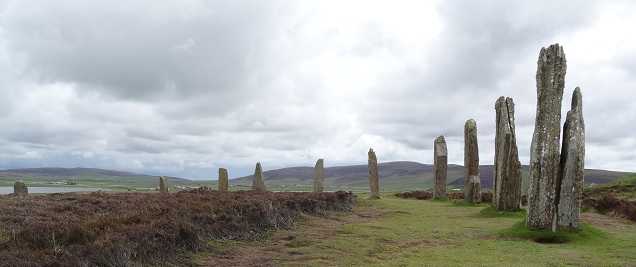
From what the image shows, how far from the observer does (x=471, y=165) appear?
32.5 meters

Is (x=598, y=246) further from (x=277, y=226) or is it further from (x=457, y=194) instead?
(x=457, y=194)

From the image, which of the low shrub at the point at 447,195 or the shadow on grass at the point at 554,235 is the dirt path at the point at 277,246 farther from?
the low shrub at the point at 447,195

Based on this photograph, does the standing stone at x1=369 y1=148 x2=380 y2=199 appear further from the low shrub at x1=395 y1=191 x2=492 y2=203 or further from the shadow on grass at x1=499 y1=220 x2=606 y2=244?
the shadow on grass at x1=499 y1=220 x2=606 y2=244

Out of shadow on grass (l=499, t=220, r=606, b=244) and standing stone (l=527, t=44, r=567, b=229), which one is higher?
standing stone (l=527, t=44, r=567, b=229)

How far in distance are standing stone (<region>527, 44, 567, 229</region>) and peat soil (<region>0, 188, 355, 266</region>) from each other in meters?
9.29

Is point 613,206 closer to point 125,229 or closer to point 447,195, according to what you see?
point 447,195

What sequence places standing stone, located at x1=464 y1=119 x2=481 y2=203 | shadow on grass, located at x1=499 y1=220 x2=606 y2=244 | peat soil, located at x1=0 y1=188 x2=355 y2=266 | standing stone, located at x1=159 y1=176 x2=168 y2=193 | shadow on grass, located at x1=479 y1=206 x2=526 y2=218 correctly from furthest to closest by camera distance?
1. standing stone, located at x1=159 y1=176 x2=168 y2=193
2. standing stone, located at x1=464 y1=119 x2=481 y2=203
3. shadow on grass, located at x1=479 y1=206 x2=526 y2=218
4. shadow on grass, located at x1=499 y1=220 x2=606 y2=244
5. peat soil, located at x1=0 y1=188 x2=355 y2=266

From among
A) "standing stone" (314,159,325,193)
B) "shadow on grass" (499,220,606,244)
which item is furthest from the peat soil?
"standing stone" (314,159,325,193)

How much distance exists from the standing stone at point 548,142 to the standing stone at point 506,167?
6.37m

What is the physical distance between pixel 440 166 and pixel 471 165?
4.74 metres

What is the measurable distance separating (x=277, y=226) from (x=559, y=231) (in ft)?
33.2

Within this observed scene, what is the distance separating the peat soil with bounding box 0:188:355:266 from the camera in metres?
10.9

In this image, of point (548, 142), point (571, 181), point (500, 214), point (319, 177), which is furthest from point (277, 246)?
point (319, 177)

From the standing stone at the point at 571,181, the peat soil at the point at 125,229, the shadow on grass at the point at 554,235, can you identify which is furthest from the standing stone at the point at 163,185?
the standing stone at the point at 571,181
